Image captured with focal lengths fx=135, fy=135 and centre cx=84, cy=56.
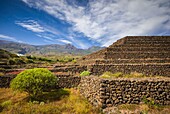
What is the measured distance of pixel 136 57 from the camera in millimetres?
27438

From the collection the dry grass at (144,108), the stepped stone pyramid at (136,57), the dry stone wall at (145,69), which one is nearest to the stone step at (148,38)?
the stepped stone pyramid at (136,57)

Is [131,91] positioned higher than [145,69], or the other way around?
[145,69]

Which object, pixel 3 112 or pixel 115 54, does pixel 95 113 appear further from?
pixel 115 54

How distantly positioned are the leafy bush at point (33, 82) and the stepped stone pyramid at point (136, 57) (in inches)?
441

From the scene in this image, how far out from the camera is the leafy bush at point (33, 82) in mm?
12810

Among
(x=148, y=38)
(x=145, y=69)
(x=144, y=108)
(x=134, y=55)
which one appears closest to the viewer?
(x=144, y=108)

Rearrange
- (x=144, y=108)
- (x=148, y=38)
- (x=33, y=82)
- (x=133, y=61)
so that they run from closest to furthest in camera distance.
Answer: (x=144, y=108) → (x=33, y=82) → (x=133, y=61) → (x=148, y=38)

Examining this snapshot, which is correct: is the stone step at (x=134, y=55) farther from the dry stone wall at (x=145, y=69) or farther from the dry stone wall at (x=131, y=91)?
the dry stone wall at (x=131, y=91)

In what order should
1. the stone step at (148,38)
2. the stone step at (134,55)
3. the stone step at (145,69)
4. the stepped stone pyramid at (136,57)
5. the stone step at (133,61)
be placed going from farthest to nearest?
the stone step at (148,38) < the stone step at (134,55) < the stone step at (133,61) < the stepped stone pyramid at (136,57) < the stone step at (145,69)

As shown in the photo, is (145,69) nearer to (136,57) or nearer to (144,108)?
(136,57)

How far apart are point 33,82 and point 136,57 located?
21.3 metres

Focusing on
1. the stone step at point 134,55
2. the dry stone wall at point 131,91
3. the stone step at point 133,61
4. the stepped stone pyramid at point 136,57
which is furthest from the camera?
the stone step at point 134,55

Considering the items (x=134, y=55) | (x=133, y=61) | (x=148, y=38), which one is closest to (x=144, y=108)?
(x=133, y=61)

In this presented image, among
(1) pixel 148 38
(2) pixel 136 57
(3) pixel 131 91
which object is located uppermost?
(1) pixel 148 38
